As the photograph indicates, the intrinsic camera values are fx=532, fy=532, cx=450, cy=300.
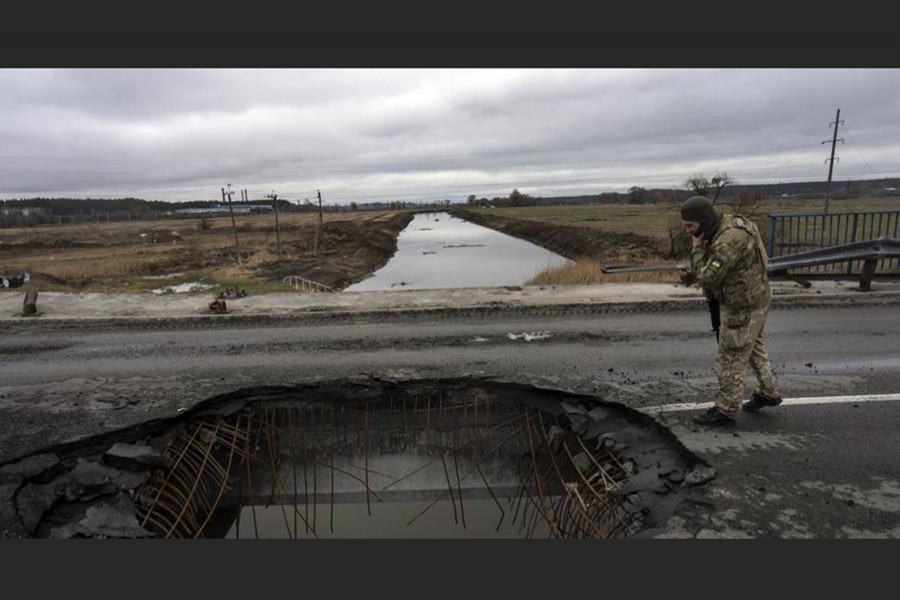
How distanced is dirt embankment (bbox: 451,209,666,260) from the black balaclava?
21054 mm

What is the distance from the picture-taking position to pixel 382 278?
96.8 feet

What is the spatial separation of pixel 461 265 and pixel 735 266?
98.0ft

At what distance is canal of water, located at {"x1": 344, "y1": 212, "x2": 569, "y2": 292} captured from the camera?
25656 millimetres

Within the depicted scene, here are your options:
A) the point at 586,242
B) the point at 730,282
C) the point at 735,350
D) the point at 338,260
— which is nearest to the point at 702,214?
the point at 730,282

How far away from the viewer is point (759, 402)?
469 centimetres

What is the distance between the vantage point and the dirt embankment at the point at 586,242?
27.0 meters

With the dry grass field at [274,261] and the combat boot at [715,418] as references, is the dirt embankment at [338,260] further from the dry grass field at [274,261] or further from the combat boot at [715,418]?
the combat boot at [715,418]

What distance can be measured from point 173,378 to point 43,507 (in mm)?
2613

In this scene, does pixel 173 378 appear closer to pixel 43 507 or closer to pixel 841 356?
pixel 43 507

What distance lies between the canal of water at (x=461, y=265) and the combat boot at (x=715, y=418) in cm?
1483

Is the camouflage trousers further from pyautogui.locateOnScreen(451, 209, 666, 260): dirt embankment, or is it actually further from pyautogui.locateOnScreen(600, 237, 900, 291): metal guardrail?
pyautogui.locateOnScreen(451, 209, 666, 260): dirt embankment

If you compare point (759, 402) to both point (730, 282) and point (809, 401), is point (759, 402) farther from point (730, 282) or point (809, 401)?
point (730, 282)

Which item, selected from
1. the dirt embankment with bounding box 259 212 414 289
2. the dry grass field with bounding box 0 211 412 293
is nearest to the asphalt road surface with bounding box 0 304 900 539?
the dry grass field with bounding box 0 211 412 293

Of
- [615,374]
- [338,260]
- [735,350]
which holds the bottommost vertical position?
[338,260]
